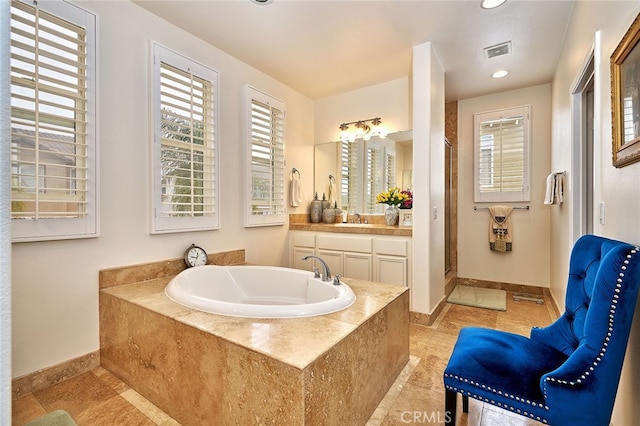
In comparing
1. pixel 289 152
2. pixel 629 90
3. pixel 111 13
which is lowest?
pixel 629 90

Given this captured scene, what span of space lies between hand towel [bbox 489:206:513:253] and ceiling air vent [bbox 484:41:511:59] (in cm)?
190

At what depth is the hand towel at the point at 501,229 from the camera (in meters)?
4.02

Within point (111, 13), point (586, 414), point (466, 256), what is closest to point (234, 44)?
point (111, 13)

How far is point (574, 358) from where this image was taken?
1.14m

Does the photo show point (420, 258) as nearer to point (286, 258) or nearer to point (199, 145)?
point (286, 258)

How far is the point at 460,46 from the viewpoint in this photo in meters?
2.93

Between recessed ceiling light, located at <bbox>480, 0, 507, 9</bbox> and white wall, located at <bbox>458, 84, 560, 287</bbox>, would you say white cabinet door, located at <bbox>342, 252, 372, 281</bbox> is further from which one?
recessed ceiling light, located at <bbox>480, 0, 507, 9</bbox>

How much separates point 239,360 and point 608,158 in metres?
2.06

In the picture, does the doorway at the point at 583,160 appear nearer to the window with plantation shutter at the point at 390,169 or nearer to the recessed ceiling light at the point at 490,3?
the recessed ceiling light at the point at 490,3

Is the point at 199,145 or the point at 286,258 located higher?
the point at 199,145

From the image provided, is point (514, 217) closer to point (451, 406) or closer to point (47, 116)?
point (451, 406)

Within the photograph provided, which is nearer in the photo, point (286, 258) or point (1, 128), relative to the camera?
point (1, 128)

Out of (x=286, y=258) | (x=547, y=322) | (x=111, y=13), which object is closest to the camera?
(x=111, y=13)

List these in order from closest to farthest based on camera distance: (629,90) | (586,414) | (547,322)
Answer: (586,414) < (629,90) < (547,322)
